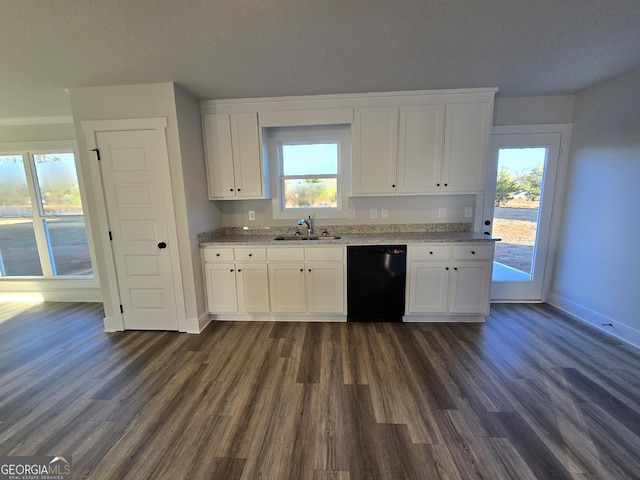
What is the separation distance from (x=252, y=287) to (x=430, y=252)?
202cm

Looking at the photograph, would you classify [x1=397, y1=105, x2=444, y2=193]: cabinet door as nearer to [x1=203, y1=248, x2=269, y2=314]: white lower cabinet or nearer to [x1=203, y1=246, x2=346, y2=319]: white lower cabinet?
[x1=203, y1=246, x2=346, y2=319]: white lower cabinet

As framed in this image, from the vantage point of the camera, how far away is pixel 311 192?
3375mm

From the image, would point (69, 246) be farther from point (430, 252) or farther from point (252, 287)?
point (430, 252)

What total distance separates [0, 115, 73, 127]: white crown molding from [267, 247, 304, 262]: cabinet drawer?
3.33 meters

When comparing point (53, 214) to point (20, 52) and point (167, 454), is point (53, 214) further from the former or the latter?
point (167, 454)

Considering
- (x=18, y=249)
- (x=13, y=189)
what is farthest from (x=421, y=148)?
(x=18, y=249)

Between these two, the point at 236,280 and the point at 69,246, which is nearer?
the point at 236,280

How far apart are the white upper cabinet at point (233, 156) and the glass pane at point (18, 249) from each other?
305 cm

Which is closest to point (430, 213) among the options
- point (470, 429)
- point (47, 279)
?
point (470, 429)

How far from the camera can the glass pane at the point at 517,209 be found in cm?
312

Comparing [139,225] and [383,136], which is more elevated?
[383,136]

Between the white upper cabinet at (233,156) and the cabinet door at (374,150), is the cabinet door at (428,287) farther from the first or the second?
the white upper cabinet at (233,156)

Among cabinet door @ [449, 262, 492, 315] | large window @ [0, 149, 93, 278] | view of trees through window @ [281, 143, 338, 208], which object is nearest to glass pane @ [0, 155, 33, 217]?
large window @ [0, 149, 93, 278]

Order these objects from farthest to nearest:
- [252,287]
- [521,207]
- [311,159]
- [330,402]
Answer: [311,159], [521,207], [252,287], [330,402]
